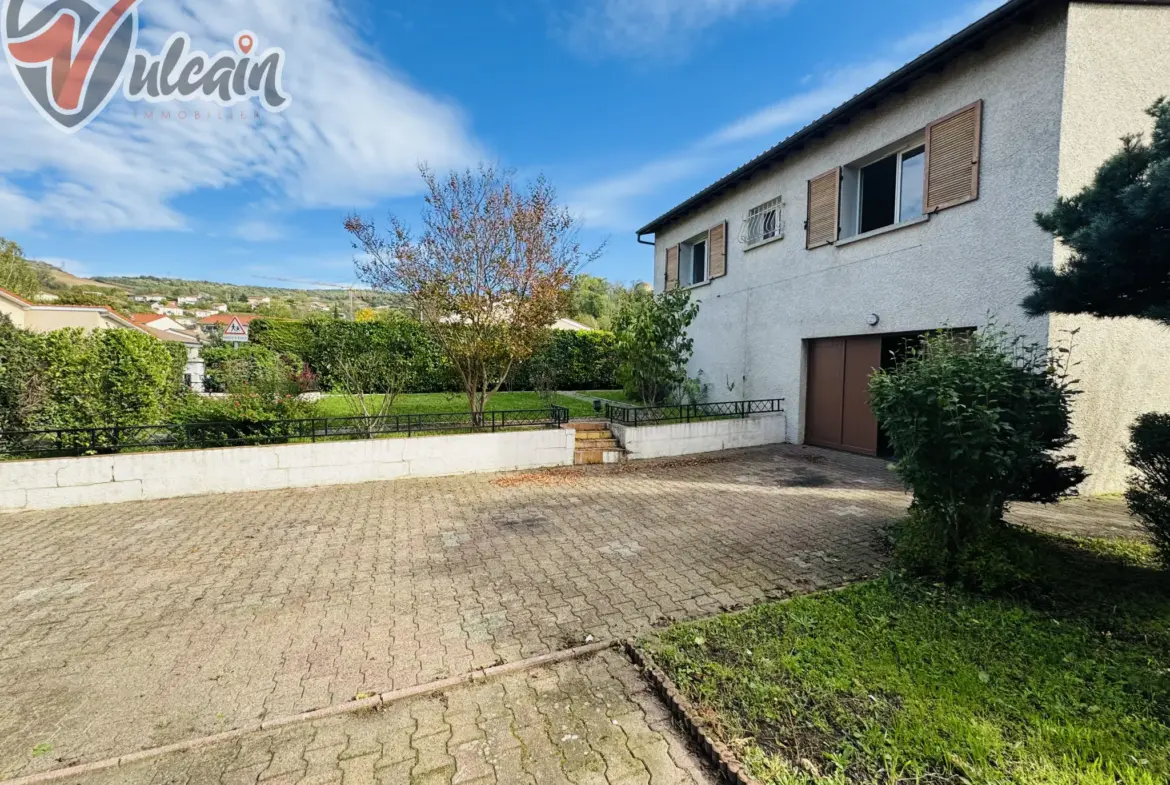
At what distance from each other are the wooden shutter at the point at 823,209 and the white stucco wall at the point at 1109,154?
11.4ft

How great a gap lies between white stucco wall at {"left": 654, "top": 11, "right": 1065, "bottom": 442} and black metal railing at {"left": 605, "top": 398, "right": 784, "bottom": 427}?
1.24 ft

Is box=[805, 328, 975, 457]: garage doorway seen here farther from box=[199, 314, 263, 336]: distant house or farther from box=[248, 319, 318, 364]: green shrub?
box=[199, 314, 263, 336]: distant house

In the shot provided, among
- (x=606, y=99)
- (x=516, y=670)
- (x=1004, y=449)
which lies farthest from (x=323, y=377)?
(x=1004, y=449)

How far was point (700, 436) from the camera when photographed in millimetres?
10031

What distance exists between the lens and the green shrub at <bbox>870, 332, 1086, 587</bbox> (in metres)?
3.72

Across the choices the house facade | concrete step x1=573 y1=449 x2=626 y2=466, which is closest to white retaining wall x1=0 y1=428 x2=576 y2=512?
concrete step x1=573 y1=449 x2=626 y2=466

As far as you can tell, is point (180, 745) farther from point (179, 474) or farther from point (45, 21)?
point (45, 21)

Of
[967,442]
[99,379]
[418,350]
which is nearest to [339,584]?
[967,442]

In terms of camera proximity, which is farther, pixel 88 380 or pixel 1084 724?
pixel 88 380

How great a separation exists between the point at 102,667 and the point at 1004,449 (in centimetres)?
657

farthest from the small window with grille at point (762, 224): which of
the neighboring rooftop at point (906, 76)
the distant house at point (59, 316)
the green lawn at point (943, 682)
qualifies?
the distant house at point (59, 316)

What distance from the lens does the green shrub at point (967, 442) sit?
3.72 m

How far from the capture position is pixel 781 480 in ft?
25.5

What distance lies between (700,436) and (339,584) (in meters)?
7.45
